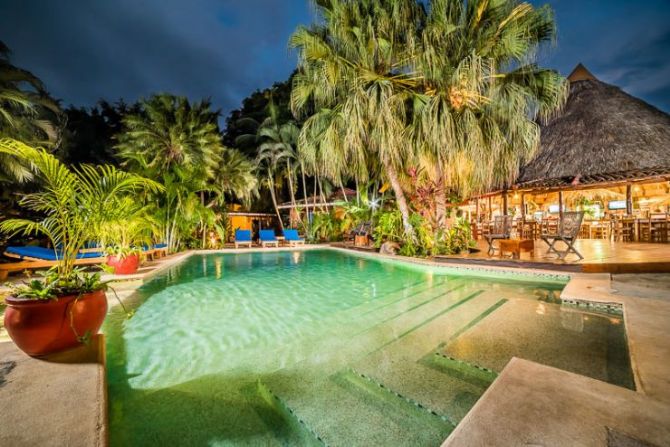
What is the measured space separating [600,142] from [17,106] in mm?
17706

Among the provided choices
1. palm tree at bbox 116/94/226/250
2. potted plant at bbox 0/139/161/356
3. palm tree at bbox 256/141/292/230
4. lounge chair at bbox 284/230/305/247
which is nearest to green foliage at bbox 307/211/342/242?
lounge chair at bbox 284/230/305/247

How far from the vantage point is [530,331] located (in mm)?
3166

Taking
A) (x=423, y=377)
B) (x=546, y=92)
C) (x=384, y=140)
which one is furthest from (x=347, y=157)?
(x=423, y=377)

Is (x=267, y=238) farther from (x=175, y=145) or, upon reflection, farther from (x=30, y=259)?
(x=30, y=259)

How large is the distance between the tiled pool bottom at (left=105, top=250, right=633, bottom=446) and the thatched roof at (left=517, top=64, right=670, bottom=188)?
8.38 metres

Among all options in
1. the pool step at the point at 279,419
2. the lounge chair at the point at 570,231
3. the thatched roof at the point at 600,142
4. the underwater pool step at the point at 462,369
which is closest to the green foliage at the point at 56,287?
the pool step at the point at 279,419

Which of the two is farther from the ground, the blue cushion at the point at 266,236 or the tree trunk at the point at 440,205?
the tree trunk at the point at 440,205

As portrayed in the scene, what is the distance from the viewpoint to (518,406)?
147 cm

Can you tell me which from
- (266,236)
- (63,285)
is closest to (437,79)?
(63,285)

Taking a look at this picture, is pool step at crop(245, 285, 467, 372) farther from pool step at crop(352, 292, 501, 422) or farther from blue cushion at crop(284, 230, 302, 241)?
blue cushion at crop(284, 230, 302, 241)

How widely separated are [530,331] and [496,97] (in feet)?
24.1

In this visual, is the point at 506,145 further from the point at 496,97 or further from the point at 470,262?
the point at 470,262

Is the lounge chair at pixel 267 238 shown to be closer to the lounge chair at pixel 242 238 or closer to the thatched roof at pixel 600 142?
the lounge chair at pixel 242 238

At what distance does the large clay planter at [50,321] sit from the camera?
1.92 meters
